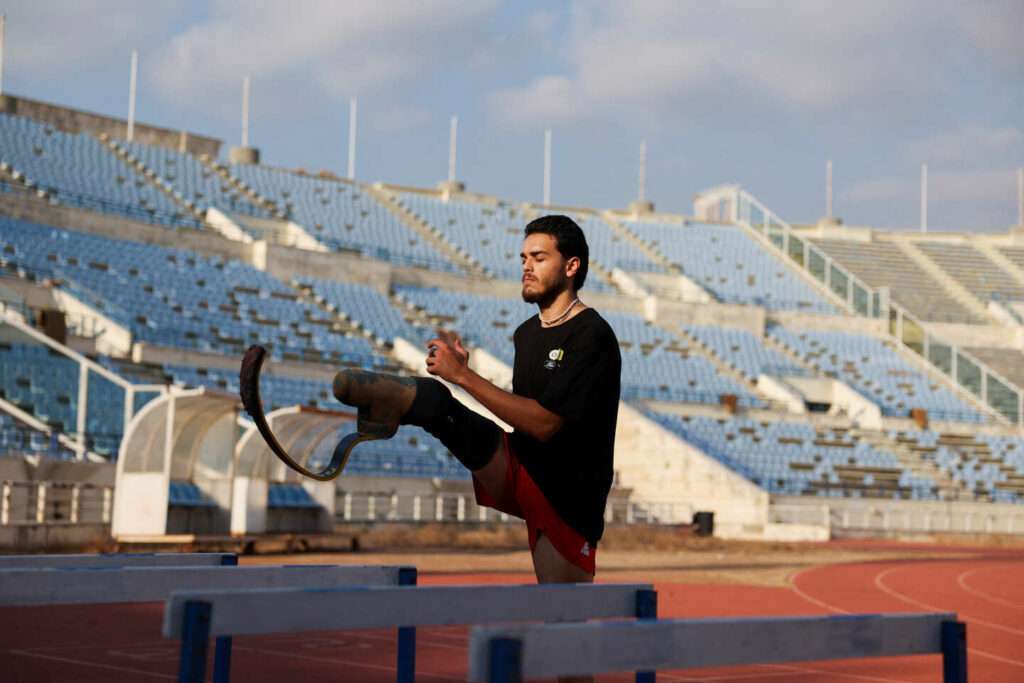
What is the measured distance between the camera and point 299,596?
11.3ft

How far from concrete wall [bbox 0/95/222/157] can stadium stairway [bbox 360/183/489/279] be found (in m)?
7.85

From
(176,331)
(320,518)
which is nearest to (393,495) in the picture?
(320,518)

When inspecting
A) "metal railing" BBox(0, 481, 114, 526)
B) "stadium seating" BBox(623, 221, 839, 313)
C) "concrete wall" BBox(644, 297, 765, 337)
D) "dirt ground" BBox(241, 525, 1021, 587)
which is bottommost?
"dirt ground" BBox(241, 525, 1021, 587)

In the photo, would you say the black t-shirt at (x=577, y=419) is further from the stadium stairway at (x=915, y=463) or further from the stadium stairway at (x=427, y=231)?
the stadium stairway at (x=427, y=231)

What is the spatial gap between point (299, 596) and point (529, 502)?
1.21 meters

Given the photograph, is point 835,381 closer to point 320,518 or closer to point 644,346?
point 644,346

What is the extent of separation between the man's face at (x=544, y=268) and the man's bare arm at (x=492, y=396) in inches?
17.0

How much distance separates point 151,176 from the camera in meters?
47.3

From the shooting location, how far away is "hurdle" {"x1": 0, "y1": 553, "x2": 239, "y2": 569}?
473cm

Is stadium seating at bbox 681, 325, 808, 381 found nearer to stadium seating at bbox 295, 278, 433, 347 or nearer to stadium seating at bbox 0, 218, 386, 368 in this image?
stadium seating at bbox 295, 278, 433, 347

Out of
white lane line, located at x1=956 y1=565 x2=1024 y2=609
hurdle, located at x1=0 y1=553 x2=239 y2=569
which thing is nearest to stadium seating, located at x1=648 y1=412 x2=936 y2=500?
white lane line, located at x1=956 y1=565 x2=1024 y2=609

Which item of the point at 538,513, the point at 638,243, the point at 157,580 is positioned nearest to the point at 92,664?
the point at 157,580

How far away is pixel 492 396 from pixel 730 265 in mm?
54161

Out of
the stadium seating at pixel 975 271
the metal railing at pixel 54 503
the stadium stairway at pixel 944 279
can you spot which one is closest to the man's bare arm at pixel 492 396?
the metal railing at pixel 54 503
